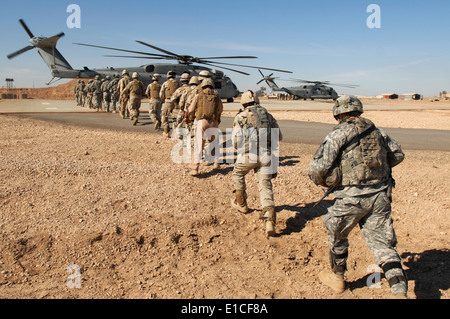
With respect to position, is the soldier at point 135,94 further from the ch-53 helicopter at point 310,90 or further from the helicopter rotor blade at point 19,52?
the ch-53 helicopter at point 310,90

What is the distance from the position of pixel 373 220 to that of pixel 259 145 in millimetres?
1860

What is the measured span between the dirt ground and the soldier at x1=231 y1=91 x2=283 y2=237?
19.6 inches

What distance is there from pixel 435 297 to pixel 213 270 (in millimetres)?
2243

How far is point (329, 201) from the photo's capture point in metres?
5.91

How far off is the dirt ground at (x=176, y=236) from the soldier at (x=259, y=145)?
50cm

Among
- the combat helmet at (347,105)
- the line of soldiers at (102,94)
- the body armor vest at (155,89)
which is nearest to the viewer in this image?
the combat helmet at (347,105)

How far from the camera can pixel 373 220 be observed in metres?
3.23

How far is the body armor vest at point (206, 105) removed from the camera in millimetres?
6516

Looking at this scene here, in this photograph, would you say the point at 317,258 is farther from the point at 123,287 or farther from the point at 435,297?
the point at 123,287

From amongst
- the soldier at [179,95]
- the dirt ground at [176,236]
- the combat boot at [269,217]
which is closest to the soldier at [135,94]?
the soldier at [179,95]

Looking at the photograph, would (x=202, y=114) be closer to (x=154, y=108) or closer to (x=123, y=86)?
(x=154, y=108)

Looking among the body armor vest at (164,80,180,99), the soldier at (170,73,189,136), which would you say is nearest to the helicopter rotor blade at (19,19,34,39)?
the body armor vest at (164,80,180,99)

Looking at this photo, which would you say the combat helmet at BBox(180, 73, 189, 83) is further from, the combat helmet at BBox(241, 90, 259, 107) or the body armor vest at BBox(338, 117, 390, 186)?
the body armor vest at BBox(338, 117, 390, 186)

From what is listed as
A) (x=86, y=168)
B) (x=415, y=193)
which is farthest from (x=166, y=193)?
(x=415, y=193)
